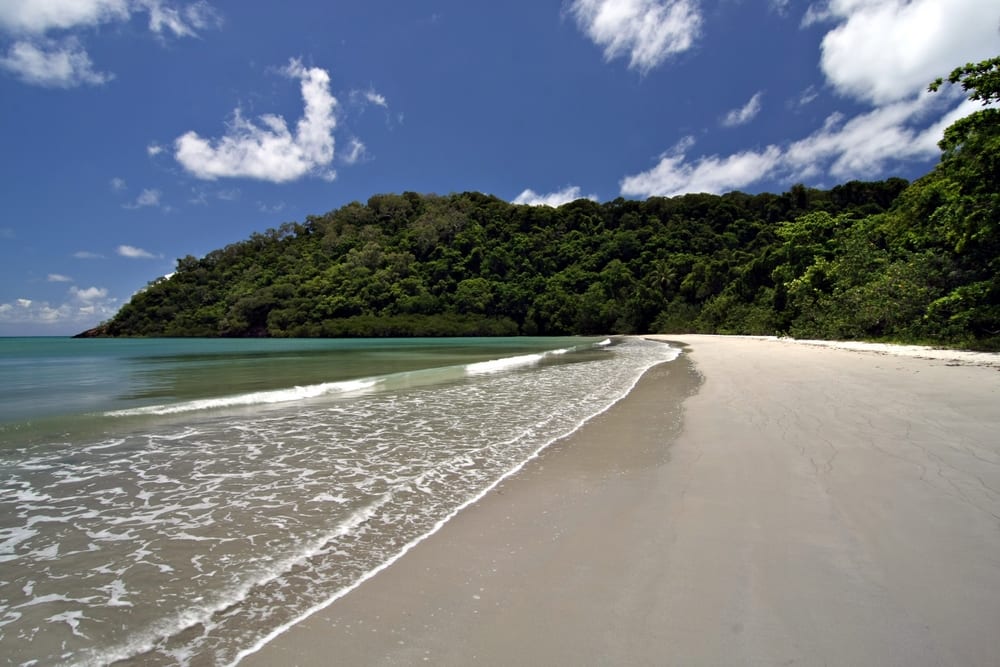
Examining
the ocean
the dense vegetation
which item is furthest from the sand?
the dense vegetation

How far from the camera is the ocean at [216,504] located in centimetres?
255

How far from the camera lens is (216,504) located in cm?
444

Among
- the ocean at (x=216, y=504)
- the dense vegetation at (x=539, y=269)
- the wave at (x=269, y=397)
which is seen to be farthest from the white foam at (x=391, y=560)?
the dense vegetation at (x=539, y=269)

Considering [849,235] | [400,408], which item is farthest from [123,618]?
[849,235]

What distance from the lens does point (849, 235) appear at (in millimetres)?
36969

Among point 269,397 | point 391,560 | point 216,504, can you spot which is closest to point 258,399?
point 269,397

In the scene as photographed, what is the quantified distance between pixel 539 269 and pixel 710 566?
10254 cm

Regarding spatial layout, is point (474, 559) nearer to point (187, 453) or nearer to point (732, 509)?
point (732, 509)

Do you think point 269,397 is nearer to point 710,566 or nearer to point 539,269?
point 710,566

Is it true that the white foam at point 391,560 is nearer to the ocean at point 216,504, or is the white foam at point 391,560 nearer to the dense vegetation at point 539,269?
the ocean at point 216,504

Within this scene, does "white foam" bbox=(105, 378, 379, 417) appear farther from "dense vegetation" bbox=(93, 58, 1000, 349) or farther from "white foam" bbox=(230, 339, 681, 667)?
"dense vegetation" bbox=(93, 58, 1000, 349)

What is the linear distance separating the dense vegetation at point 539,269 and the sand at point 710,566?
95.0 feet

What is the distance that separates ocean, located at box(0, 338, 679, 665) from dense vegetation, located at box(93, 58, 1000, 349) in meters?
30.0

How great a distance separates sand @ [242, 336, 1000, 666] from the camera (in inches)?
85.0
